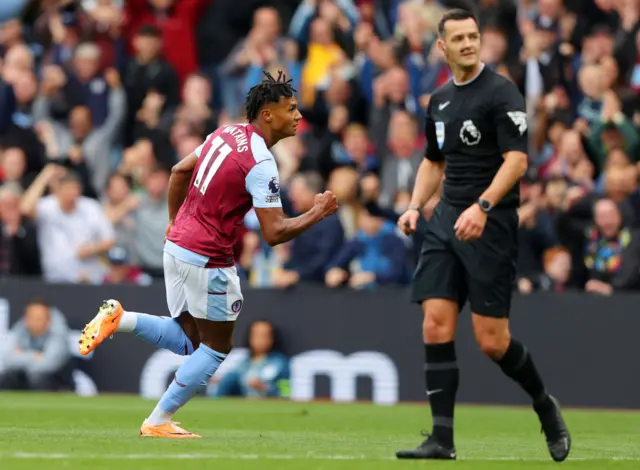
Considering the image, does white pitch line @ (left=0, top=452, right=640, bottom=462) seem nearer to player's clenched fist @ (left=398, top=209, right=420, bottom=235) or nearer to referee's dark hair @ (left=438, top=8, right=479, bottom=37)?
player's clenched fist @ (left=398, top=209, right=420, bottom=235)

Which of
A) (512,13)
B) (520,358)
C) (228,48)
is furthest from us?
(228,48)

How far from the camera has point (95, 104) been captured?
1803 cm

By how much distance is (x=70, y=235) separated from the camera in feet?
52.2

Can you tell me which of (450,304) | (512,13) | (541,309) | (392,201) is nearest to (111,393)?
(392,201)

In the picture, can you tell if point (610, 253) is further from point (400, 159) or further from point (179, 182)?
point (179, 182)

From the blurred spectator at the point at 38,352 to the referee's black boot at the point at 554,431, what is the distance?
26.3 ft

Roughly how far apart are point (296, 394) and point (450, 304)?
276 inches

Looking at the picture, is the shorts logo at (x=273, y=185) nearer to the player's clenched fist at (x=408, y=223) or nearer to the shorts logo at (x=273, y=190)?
the shorts logo at (x=273, y=190)

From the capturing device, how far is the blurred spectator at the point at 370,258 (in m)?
15.0

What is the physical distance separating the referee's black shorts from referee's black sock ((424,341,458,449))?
30cm

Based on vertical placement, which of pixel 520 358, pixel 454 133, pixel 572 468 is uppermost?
pixel 454 133

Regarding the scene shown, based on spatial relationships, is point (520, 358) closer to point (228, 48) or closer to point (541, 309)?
point (541, 309)

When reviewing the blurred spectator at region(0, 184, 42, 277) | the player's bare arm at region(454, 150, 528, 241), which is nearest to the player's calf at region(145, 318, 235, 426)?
the player's bare arm at region(454, 150, 528, 241)

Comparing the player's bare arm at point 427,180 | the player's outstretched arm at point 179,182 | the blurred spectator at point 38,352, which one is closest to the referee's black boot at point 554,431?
the player's bare arm at point 427,180
